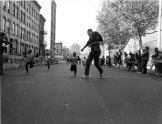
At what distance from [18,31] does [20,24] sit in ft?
6.76

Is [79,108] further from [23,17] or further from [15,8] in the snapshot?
[23,17]

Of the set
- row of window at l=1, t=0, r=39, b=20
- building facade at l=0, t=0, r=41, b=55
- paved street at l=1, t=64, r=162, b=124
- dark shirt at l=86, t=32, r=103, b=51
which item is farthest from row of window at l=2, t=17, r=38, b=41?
paved street at l=1, t=64, r=162, b=124

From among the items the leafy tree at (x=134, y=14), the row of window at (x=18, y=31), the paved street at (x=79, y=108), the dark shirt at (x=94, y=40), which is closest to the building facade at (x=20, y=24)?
the row of window at (x=18, y=31)

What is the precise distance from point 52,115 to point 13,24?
42.6m

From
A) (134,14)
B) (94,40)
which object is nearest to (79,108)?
(94,40)

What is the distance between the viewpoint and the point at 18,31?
48.2 m

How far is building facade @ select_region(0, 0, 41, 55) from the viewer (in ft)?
133

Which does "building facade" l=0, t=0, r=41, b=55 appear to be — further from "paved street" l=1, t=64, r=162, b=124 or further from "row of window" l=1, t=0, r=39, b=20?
"paved street" l=1, t=64, r=162, b=124

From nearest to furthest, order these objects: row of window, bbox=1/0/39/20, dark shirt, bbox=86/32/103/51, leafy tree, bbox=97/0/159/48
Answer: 1. dark shirt, bbox=86/32/103/51
2. leafy tree, bbox=97/0/159/48
3. row of window, bbox=1/0/39/20

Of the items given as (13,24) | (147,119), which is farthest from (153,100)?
(13,24)

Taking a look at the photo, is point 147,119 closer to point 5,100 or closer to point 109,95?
point 109,95

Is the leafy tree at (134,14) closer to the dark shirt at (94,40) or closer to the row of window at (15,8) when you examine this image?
the row of window at (15,8)

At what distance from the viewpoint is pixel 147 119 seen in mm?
3982

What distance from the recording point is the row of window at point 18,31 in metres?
40.2
